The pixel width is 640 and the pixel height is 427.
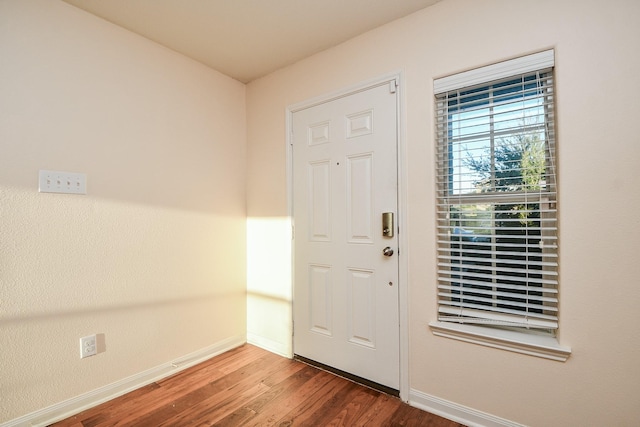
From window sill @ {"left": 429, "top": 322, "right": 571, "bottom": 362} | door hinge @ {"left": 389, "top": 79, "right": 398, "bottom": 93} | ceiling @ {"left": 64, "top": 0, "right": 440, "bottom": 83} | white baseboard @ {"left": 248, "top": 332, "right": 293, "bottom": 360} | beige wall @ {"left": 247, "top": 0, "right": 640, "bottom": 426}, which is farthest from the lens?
white baseboard @ {"left": 248, "top": 332, "right": 293, "bottom": 360}

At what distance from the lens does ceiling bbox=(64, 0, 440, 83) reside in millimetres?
1959

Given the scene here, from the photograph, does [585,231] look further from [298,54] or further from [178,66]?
[178,66]

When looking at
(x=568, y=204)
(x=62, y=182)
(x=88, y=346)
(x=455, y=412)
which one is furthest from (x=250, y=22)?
(x=455, y=412)

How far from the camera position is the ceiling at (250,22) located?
196 centimetres

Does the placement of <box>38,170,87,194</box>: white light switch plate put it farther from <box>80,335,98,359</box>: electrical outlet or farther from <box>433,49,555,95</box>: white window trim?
<box>433,49,555,95</box>: white window trim

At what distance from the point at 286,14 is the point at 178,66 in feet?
3.48

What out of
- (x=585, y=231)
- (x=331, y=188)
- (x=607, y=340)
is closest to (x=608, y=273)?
(x=585, y=231)

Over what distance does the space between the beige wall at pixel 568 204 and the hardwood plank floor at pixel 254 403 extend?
33cm

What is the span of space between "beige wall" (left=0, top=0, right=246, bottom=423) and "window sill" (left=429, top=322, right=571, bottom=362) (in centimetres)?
191

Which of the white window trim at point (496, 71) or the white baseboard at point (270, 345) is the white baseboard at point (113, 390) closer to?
the white baseboard at point (270, 345)

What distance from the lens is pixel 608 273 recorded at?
4.84ft

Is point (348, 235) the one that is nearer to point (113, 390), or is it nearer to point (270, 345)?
point (270, 345)

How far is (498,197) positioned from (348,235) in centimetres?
102

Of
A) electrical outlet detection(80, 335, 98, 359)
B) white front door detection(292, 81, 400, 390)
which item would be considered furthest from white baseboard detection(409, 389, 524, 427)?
electrical outlet detection(80, 335, 98, 359)
